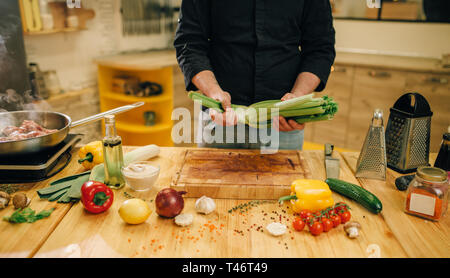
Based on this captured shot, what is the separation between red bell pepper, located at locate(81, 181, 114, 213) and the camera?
1.33m

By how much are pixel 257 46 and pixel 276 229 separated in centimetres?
108

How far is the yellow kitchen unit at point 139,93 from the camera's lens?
3896 mm

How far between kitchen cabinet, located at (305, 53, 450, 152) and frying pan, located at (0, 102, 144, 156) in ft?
10.5

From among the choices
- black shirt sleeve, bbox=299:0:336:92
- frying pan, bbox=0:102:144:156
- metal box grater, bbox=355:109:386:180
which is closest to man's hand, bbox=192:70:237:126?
frying pan, bbox=0:102:144:156

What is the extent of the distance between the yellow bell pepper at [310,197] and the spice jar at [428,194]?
0.29 meters

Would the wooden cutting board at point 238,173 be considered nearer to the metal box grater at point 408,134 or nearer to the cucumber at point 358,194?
the cucumber at point 358,194

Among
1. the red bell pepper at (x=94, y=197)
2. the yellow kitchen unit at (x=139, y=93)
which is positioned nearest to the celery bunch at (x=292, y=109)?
the red bell pepper at (x=94, y=197)

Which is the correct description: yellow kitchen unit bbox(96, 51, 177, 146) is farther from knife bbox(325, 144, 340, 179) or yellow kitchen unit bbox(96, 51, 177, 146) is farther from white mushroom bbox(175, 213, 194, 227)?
white mushroom bbox(175, 213, 194, 227)

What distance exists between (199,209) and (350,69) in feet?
11.1

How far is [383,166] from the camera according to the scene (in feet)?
5.33

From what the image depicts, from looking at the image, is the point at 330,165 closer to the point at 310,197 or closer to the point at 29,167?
the point at 310,197

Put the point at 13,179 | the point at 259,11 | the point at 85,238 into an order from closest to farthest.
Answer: the point at 85,238 < the point at 13,179 < the point at 259,11

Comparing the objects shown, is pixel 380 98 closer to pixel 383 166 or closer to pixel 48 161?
pixel 383 166
